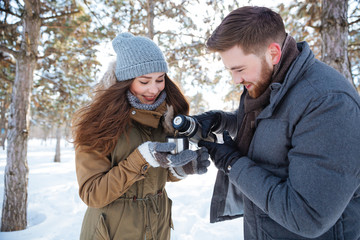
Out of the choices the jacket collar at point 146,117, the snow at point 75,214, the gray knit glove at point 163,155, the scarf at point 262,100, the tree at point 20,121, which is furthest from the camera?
the tree at point 20,121

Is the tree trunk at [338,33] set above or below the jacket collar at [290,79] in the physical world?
above

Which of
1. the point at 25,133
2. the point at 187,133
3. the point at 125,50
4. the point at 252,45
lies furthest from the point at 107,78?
the point at 25,133

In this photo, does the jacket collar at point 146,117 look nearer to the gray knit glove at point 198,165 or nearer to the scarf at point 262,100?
the gray knit glove at point 198,165

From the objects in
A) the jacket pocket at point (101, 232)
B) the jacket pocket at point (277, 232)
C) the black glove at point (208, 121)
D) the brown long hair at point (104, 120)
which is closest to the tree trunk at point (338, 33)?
the black glove at point (208, 121)

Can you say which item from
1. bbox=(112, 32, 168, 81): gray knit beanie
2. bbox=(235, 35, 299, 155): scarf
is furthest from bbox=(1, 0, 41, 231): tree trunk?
bbox=(235, 35, 299, 155): scarf

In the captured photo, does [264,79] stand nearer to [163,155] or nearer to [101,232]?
[163,155]

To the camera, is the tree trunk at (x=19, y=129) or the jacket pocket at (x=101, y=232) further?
the tree trunk at (x=19, y=129)

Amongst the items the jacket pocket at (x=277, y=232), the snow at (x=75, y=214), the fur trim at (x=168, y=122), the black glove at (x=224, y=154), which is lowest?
the snow at (x=75, y=214)

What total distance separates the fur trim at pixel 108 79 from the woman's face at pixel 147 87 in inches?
7.5

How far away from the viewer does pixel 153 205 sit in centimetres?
170

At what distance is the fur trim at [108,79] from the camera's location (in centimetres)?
193

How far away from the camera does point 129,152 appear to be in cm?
172

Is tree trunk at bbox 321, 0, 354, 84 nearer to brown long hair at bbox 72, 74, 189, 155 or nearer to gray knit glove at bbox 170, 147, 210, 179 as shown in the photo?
gray knit glove at bbox 170, 147, 210, 179

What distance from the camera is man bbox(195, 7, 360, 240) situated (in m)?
0.92
